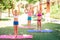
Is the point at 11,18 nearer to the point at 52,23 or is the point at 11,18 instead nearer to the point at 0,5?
the point at 0,5

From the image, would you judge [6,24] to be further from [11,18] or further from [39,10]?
[39,10]

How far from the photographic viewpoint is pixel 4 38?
2594 millimetres

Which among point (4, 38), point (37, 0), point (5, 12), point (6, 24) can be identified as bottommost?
point (4, 38)

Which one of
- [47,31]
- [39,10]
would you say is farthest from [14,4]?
[47,31]

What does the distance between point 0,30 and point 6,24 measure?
0.39 feet

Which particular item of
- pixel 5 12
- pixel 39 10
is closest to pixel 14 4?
pixel 5 12

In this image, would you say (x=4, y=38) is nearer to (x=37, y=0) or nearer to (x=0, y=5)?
(x=0, y=5)

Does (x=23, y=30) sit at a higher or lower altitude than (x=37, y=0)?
lower

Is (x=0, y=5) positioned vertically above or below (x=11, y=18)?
above

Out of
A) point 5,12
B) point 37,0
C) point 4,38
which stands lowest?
point 4,38

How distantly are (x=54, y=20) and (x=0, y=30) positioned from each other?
0.79 meters

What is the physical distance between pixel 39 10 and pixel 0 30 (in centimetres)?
62

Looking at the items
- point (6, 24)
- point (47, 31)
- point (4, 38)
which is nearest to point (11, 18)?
point (6, 24)

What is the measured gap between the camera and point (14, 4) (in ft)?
8.79
